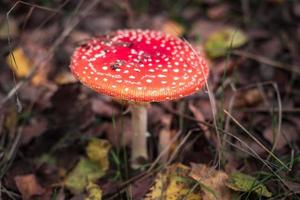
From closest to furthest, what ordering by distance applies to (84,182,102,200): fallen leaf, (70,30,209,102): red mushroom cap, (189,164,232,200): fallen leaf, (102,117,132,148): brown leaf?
(70,30,209,102): red mushroom cap < (189,164,232,200): fallen leaf < (84,182,102,200): fallen leaf < (102,117,132,148): brown leaf

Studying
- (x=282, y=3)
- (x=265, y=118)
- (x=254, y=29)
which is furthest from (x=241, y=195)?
(x=282, y=3)

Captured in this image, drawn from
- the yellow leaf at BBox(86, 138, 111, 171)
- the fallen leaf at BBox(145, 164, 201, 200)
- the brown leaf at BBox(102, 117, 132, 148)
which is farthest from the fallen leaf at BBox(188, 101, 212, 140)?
the yellow leaf at BBox(86, 138, 111, 171)

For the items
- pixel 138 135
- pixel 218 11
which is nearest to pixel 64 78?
pixel 138 135

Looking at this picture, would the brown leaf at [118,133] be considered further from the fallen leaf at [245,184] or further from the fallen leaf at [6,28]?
the fallen leaf at [6,28]

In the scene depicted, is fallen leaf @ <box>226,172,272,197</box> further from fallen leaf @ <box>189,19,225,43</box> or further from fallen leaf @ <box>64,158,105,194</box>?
fallen leaf @ <box>189,19,225,43</box>

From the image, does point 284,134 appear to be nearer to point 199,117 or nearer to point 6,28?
point 199,117

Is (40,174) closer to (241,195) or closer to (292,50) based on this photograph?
(241,195)

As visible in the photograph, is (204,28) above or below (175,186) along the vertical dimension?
above
